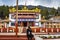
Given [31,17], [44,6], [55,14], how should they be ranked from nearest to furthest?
[31,17]
[55,14]
[44,6]

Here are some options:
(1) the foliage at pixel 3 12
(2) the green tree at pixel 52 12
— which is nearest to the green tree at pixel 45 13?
(2) the green tree at pixel 52 12

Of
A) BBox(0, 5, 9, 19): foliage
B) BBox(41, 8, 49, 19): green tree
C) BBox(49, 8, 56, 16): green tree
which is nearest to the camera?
BBox(0, 5, 9, 19): foliage

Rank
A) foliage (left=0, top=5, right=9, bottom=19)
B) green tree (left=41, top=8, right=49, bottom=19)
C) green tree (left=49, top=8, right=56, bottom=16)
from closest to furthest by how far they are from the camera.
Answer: foliage (left=0, top=5, right=9, bottom=19) → green tree (left=41, top=8, right=49, bottom=19) → green tree (left=49, top=8, right=56, bottom=16)

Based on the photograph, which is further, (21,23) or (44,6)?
(44,6)

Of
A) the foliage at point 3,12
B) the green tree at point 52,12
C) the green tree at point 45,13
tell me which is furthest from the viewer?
the green tree at point 52,12

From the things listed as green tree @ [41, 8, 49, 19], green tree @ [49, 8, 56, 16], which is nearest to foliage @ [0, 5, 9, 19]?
green tree @ [41, 8, 49, 19]

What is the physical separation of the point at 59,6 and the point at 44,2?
4.35 metres

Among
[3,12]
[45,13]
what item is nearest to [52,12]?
[45,13]

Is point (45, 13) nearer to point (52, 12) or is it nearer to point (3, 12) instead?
point (52, 12)

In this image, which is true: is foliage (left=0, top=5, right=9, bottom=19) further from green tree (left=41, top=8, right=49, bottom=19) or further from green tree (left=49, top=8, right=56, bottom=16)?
green tree (left=49, top=8, right=56, bottom=16)

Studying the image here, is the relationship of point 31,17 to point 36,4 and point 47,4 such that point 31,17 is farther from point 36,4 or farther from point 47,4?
point 47,4

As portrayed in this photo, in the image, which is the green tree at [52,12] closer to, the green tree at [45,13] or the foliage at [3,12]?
the green tree at [45,13]

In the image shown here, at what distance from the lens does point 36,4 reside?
48500mm

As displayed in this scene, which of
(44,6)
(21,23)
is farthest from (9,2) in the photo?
(21,23)
